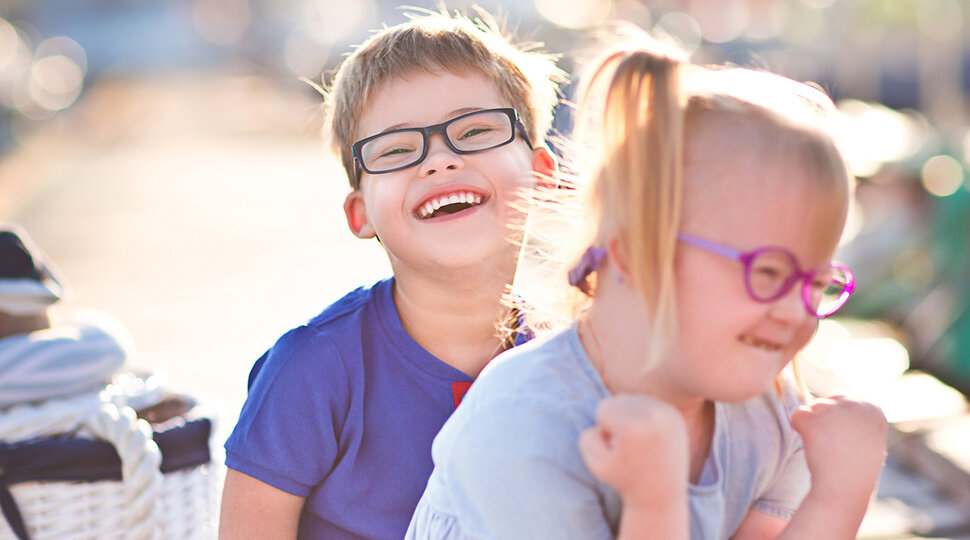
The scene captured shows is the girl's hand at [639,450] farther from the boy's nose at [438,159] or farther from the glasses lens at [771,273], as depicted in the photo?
the boy's nose at [438,159]

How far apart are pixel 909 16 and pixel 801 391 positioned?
10.00 m

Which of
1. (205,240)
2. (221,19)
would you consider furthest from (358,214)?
(221,19)

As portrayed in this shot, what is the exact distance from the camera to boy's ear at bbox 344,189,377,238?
1.96 meters

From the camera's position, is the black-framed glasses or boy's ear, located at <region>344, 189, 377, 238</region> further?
boy's ear, located at <region>344, 189, 377, 238</region>

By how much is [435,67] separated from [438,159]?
0.67 ft

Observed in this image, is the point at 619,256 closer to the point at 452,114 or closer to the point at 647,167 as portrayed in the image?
the point at 647,167

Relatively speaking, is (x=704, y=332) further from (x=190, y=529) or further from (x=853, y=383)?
(x=853, y=383)

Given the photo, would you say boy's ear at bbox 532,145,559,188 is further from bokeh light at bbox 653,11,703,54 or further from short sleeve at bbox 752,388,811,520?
bokeh light at bbox 653,11,703,54

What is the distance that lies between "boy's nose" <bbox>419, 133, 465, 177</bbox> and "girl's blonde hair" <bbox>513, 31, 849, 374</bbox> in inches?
18.4

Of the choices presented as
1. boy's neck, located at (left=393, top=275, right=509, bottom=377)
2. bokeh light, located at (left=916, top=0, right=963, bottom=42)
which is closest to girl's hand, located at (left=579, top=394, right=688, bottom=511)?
boy's neck, located at (left=393, top=275, right=509, bottom=377)

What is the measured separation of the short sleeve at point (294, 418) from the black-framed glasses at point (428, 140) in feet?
1.11

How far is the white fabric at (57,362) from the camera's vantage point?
6.01 ft

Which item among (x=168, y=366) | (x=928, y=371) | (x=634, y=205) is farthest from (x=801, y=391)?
(x=168, y=366)

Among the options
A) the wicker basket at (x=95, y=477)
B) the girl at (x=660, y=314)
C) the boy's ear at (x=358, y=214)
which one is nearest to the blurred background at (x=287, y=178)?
the girl at (x=660, y=314)
